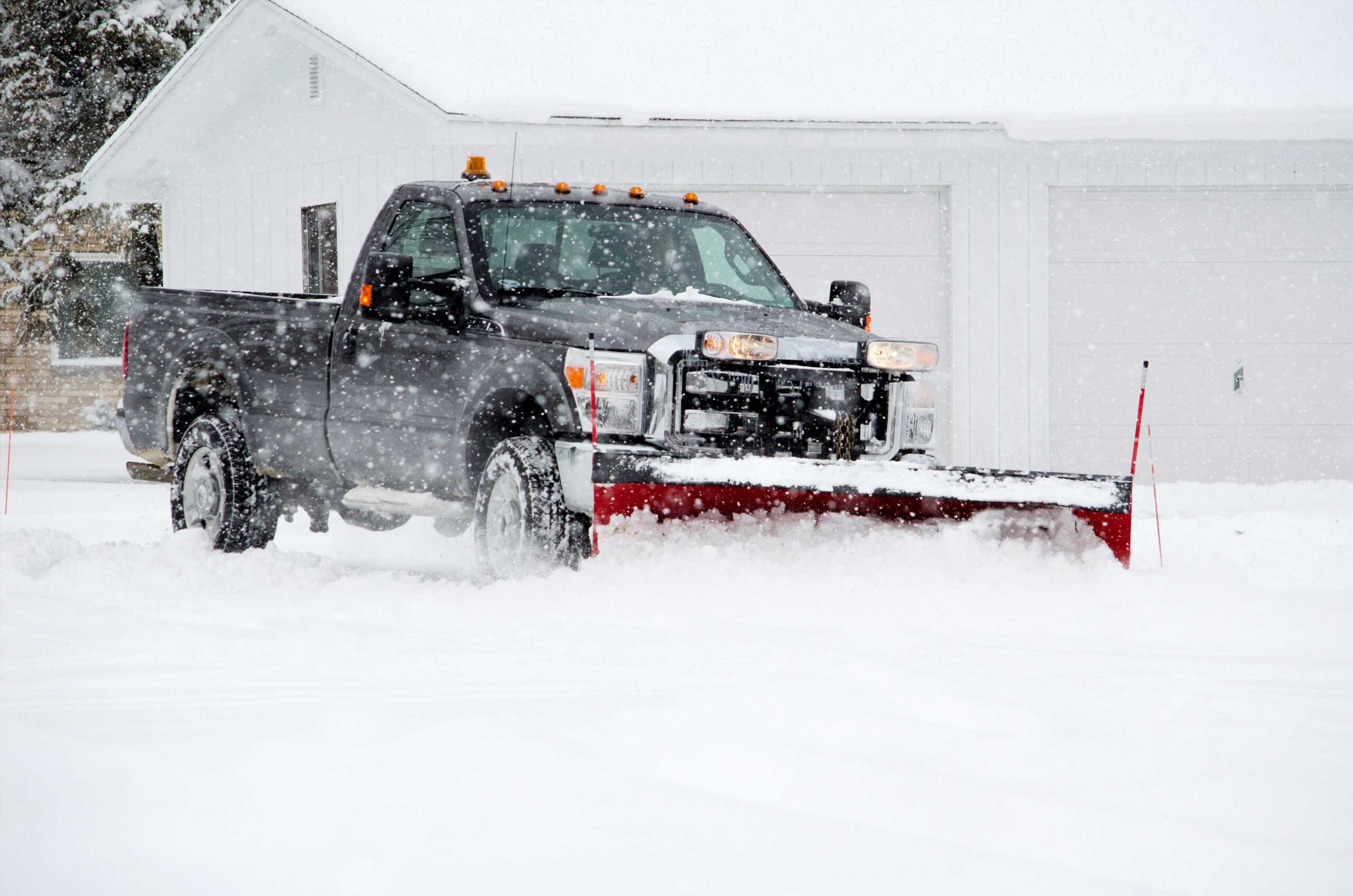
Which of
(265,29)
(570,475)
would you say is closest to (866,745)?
(570,475)

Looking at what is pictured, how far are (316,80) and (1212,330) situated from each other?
8.59 m

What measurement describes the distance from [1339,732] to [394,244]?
542 cm

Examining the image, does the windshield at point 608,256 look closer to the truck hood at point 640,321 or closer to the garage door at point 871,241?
the truck hood at point 640,321

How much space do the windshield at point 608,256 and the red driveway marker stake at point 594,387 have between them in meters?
0.93

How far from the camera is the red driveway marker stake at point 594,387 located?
6.50 meters

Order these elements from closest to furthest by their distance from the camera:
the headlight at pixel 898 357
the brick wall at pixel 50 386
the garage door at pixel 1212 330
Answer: the headlight at pixel 898 357
the garage door at pixel 1212 330
the brick wall at pixel 50 386

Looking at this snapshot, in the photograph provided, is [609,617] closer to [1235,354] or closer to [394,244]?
[394,244]

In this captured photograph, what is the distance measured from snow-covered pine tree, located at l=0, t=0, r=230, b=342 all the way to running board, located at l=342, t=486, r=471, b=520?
16031 millimetres

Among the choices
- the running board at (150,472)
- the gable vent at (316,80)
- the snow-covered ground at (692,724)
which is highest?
the gable vent at (316,80)

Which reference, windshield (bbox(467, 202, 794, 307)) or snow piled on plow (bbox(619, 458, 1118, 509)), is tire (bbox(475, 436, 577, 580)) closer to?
snow piled on plow (bbox(619, 458, 1118, 509))

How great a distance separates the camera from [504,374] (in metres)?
7.22

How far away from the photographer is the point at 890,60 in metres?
14.4

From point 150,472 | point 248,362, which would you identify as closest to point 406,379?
point 248,362

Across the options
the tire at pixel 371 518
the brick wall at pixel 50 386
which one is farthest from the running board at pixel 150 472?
the brick wall at pixel 50 386
